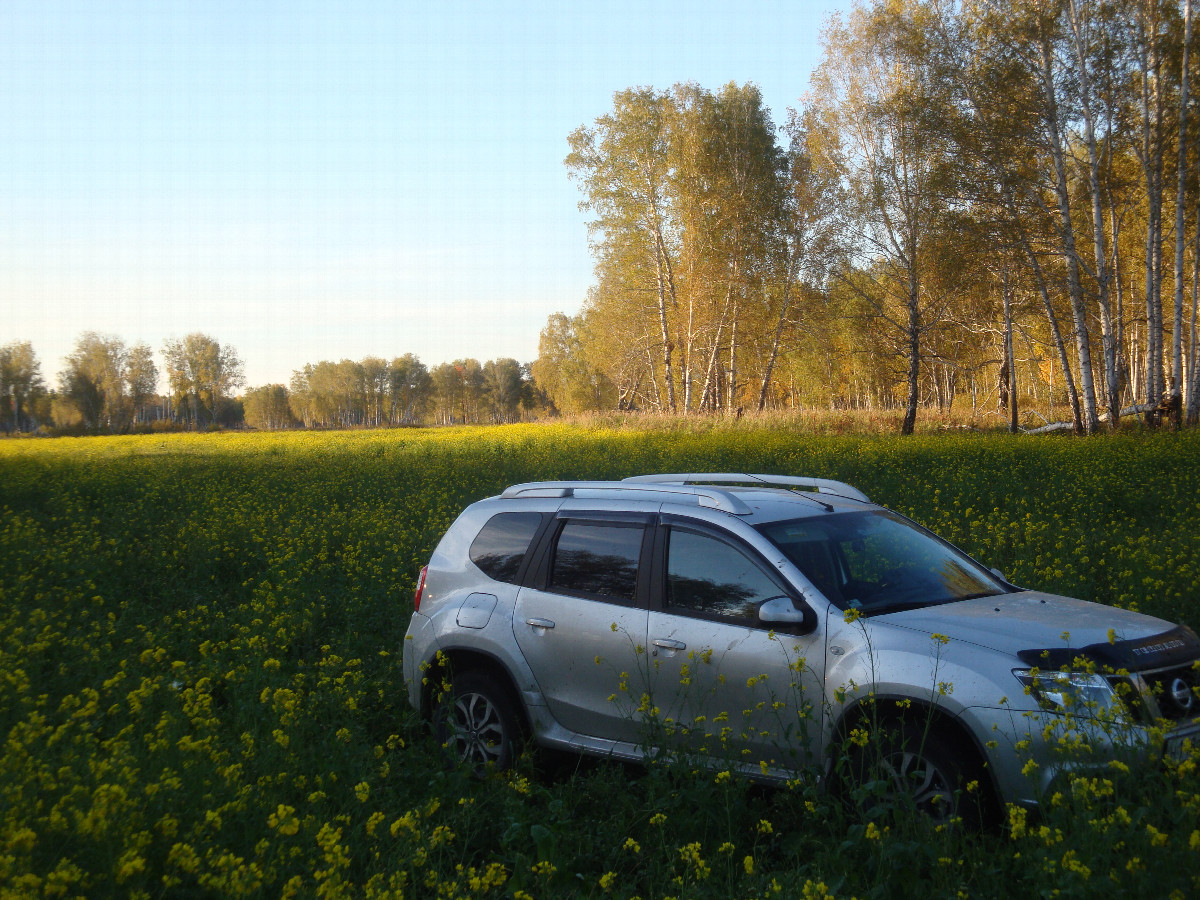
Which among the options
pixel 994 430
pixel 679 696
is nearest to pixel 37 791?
pixel 679 696

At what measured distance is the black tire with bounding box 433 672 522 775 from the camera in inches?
203

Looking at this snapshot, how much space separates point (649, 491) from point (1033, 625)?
7.28 ft

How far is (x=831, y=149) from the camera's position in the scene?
3294cm

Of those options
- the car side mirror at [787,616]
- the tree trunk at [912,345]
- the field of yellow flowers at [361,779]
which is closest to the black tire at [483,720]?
the field of yellow flowers at [361,779]

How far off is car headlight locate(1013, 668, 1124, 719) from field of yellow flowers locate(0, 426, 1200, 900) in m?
0.32

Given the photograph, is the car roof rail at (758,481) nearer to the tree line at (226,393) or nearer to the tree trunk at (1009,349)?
the tree trunk at (1009,349)

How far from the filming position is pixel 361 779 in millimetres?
4105

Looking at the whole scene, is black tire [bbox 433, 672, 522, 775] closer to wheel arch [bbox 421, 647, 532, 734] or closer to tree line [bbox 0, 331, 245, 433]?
wheel arch [bbox 421, 647, 532, 734]

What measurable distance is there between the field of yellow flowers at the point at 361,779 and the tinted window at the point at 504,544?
1.05 meters

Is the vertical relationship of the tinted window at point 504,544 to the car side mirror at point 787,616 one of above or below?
above

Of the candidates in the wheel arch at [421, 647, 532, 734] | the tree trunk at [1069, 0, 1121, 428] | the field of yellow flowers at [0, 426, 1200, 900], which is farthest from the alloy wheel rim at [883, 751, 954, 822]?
the tree trunk at [1069, 0, 1121, 428]

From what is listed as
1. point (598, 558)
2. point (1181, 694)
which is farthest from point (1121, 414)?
point (598, 558)

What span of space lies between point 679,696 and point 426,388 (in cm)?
16904

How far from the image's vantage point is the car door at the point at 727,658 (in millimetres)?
4219
